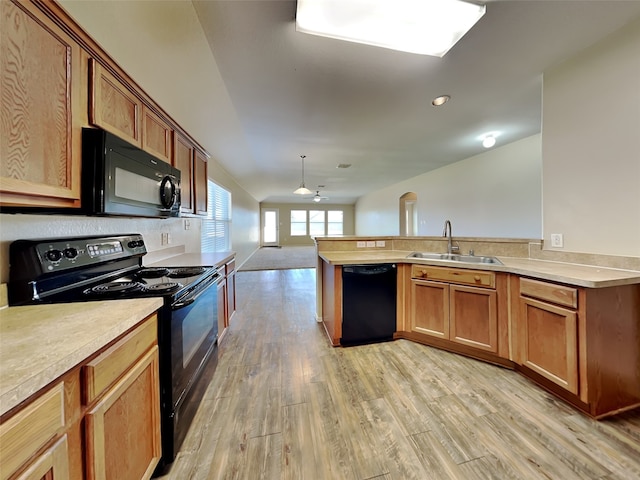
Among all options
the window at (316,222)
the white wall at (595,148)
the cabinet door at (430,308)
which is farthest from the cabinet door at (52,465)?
A: the window at (316,222)

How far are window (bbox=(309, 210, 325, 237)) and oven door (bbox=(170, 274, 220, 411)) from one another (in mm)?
10991

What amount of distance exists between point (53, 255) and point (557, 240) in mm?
3340

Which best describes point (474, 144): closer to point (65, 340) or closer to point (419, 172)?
point (419, 172)

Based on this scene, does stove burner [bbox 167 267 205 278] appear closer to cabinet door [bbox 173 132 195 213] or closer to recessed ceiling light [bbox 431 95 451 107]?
cabinet door [bbox 173 132 195 213]

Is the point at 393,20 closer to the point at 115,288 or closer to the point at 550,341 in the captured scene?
the point at 115,288

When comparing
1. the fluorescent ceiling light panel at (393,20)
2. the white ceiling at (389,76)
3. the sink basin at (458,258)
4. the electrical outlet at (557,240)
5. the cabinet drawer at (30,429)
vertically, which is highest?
the white ceiling at (389,76)

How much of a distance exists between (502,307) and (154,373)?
236cm

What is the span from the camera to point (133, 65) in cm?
160

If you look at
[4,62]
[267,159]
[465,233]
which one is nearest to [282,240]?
[267,159]


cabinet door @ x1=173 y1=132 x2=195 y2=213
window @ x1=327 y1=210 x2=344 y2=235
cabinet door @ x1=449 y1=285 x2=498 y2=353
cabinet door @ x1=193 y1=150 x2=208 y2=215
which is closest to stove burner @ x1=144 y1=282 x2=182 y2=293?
cabinet door @ x1=173 y1=132 x2=195 y2=213

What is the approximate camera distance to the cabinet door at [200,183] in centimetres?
255

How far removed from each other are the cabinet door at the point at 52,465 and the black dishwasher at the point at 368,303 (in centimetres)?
191

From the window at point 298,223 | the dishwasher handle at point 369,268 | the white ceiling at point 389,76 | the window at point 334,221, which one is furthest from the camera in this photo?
the window at point 334,221

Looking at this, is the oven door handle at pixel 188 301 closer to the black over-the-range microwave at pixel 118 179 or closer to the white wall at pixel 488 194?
the black over-the-range microwave at pixel 118 179
